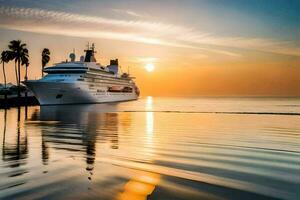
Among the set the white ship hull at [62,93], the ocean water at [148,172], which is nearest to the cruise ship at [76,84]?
the white ship hull at [62,93]

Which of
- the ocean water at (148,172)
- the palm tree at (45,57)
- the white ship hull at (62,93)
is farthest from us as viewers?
the palm tree at (45,57)

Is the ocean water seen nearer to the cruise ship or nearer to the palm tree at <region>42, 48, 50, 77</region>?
the cruise ship

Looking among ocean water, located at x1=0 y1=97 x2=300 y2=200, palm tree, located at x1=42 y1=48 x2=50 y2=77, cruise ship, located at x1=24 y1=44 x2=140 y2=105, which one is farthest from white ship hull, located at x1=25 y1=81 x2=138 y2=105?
ocean water, located at x1=0 y1=97 x2=300 y2=200

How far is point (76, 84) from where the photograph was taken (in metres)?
83.9

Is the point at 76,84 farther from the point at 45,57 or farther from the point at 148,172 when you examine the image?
the point at 148,172

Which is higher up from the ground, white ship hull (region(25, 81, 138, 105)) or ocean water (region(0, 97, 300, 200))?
white ship hull (region(25, 81, 138, 105))

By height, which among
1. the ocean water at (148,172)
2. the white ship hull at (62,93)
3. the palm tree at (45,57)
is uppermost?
the palm tree at (45,57)

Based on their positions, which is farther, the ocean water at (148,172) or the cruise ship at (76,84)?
the cruise ship at (76,84)

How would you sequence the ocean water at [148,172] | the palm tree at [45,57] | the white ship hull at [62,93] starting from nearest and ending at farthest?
the ocean water at [148,172]
the white ship hull at [62,93]
the palm tree at [45,57]

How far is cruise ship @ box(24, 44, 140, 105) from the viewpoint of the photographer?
78062 mm

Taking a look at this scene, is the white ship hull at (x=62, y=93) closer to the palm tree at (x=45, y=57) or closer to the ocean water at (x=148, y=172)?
the palm tree at (x=45, y=57)

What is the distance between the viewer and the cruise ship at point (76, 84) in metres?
78.1

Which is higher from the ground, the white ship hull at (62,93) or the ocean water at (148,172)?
the white ship hull at (62,93)

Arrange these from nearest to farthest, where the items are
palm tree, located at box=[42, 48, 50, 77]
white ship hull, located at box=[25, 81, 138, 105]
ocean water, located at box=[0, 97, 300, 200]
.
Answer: ocean water, located at box=[0, 97, 300, 200], white ship hull, located at box=[25, 81, 138, 105], palm tree, located at box=[42, 48, 50, 77]
